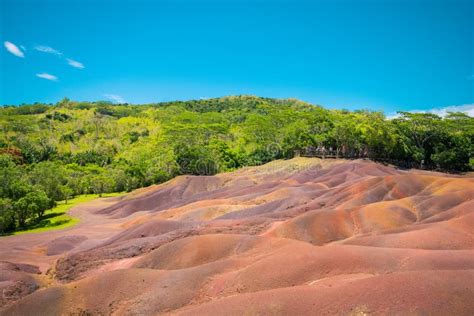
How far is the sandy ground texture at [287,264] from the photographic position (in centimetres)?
1627

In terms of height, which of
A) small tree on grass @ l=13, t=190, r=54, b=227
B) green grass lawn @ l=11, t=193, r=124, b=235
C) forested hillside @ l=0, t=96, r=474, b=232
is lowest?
green grass lawn @ l=11, t=193, r=124, b=235

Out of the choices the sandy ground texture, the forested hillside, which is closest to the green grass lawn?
the forested hillside

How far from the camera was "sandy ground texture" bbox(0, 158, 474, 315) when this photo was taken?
53.4 ft

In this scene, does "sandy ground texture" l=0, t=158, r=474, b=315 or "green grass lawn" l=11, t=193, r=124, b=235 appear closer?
"sandy ground texture" l=0, t=158, r=474, b=315

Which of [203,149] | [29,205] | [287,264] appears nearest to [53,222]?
[29,205]

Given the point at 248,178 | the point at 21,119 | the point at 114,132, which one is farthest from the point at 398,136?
the point at 21,119

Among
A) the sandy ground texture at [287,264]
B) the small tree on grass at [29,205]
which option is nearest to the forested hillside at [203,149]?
the small tree on grass at [29,205]

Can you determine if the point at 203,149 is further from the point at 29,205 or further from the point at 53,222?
the point at 29,205

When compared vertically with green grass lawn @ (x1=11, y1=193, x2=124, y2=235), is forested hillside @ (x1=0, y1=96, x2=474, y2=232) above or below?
above

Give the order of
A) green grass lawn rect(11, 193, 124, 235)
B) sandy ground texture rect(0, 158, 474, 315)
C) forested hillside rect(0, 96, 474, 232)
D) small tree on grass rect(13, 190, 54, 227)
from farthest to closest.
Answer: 1. forested hillside rect(0, 96, 474, 232)
2. green grass lawn rect(11, 193, 124, 235)
3. small tree on grass rect(13, 190, 54, 227)
4. sandy ground texture rect(0, 158, 474, 315)

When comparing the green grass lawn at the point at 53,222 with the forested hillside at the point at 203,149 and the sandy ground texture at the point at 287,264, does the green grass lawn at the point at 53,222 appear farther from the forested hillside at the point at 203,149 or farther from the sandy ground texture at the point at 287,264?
the sandy ground texture at the point at 287,264

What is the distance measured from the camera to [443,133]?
81812 mm

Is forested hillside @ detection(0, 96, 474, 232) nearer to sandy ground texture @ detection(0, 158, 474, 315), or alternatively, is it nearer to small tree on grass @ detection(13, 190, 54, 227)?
small tree on grass @ detection(13, 190, 54, 227)

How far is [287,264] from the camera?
21.2m
